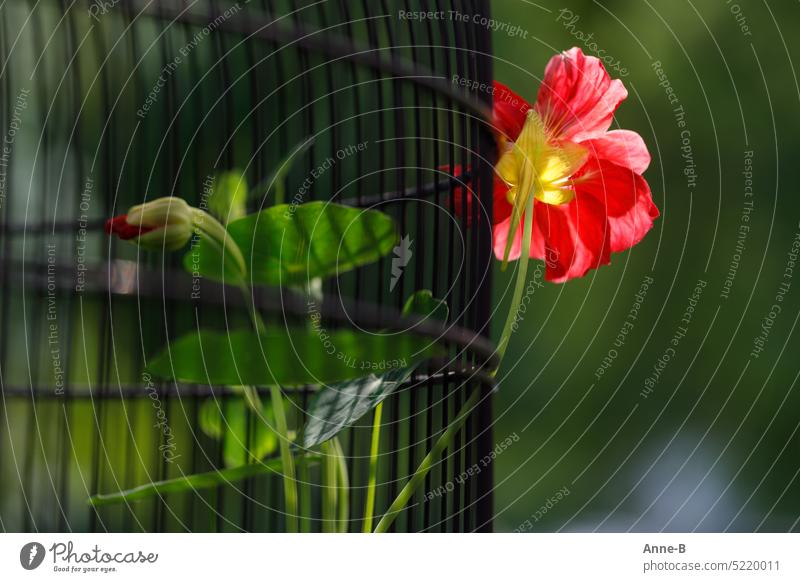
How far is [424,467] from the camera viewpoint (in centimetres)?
36

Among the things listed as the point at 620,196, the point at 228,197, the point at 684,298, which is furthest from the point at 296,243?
the point at 684,298

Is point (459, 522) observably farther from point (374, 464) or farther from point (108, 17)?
point (108, 17)

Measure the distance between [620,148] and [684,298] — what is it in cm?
57

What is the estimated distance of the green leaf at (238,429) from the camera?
38 centimetres

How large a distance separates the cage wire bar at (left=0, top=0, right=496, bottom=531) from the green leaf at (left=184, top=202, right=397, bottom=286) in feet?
0.03

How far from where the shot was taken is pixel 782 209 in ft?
3.42

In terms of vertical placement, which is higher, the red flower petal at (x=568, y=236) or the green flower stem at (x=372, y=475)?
the red flower petal at (x=568, y=236)

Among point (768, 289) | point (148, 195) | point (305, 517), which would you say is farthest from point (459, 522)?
point (768, 289)

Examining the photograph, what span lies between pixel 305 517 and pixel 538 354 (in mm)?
660

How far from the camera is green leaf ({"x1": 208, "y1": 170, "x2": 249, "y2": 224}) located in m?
0.38

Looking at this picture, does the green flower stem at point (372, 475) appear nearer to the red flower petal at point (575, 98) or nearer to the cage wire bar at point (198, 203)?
the cage wire bar at point (198, 203)

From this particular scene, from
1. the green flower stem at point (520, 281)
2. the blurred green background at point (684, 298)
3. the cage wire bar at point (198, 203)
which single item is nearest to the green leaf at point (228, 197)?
the cage wire bar at point (198, 203)
